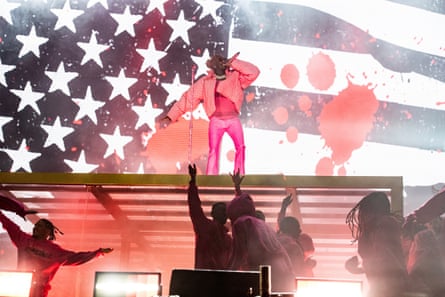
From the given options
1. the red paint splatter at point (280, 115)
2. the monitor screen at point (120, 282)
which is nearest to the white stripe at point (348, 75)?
the red paint splatter at point (280, 115)

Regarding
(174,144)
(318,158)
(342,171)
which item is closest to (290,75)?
(318,158)

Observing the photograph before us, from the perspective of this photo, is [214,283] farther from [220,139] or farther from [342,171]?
[342,171]

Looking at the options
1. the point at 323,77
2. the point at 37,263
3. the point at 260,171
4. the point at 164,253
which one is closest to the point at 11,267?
the point at 37,263

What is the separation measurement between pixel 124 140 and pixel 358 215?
327cm

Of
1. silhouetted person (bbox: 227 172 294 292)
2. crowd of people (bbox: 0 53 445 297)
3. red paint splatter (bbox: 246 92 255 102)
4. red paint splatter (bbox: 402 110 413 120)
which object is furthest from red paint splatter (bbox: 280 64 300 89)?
silhouetted person (bbox: 227 172 294 292)

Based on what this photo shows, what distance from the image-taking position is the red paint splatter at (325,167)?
284 inches

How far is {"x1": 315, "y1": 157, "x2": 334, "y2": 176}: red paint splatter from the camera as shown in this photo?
7203 millimetres

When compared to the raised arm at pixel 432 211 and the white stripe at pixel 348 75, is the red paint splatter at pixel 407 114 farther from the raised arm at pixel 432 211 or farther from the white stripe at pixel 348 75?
the raised arm at pixel 432 211

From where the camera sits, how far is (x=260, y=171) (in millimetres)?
7078

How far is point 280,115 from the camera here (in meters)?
7.40

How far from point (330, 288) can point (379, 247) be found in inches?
65.9

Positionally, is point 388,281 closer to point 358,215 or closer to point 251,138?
point 358,215

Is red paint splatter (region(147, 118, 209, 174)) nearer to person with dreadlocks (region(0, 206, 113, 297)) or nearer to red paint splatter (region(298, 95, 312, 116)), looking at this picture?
red paint splatter (region(298, 95, 312, 116))

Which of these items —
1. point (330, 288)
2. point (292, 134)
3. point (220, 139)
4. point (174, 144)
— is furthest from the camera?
point (174, 144)
